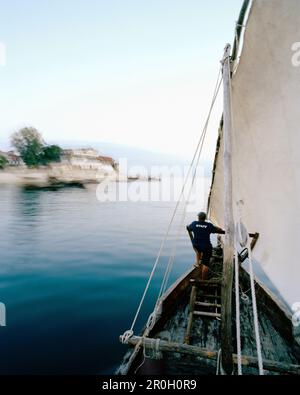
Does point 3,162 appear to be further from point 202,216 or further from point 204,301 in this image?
point 204,301

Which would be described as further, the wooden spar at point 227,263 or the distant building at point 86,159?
the distant building at point 86,159

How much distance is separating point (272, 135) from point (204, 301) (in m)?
4.66

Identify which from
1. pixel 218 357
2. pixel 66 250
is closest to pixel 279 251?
pixel 218 357

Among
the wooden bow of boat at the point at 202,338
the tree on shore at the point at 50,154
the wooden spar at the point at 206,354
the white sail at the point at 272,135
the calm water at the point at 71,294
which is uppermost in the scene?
the tree on shore at the point at 50,154

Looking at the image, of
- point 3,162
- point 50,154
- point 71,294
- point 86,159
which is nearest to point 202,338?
point 71,294

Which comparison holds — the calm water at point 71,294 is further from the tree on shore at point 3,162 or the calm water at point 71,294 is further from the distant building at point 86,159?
the distant building at point 86,159

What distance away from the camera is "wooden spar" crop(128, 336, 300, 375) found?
362 cm

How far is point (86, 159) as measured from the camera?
97.8 meters

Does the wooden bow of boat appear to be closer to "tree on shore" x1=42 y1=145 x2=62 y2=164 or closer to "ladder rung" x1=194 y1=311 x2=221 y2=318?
"ladder rung" x1=194 y1=311 x2=221 y2=318

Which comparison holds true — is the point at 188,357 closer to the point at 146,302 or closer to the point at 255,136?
the point at 255,136

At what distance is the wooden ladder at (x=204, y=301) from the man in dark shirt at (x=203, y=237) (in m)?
0.44

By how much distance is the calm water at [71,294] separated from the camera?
684 cm

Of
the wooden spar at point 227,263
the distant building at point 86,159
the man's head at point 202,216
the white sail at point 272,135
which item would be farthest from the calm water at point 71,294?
the distant building at point 86,159
